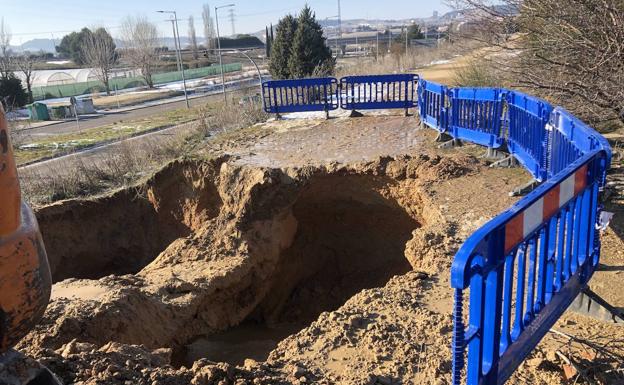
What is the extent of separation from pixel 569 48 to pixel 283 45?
22460 millimetres

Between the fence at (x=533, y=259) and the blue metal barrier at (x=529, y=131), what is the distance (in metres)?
0.07

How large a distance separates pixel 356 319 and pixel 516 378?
5.60 ft

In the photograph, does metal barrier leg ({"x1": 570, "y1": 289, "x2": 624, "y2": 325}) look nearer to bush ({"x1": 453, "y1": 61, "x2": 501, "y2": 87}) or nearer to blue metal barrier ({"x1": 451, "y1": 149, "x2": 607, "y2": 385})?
blue metal barrier ({"x1": 451, "y1": 149, "x2": 607, "y2": 385})

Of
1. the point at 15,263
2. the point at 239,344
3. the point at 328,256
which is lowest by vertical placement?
the point at 239,344

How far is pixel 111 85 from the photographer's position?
6191cm

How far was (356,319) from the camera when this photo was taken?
17.7ft

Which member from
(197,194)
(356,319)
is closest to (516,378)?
(356,319)

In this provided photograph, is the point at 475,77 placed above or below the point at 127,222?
above

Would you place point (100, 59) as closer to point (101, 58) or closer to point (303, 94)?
point (101, 58)

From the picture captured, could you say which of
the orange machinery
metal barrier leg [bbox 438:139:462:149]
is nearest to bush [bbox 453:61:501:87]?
metal barrier leg [bbox 438:139:462:149]

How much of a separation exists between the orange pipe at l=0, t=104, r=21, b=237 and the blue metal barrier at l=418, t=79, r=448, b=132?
10.0m

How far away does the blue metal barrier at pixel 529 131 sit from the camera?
7.26 m

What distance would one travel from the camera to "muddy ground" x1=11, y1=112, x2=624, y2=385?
4.63 m

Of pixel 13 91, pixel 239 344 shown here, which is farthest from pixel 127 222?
pixel 13 91
